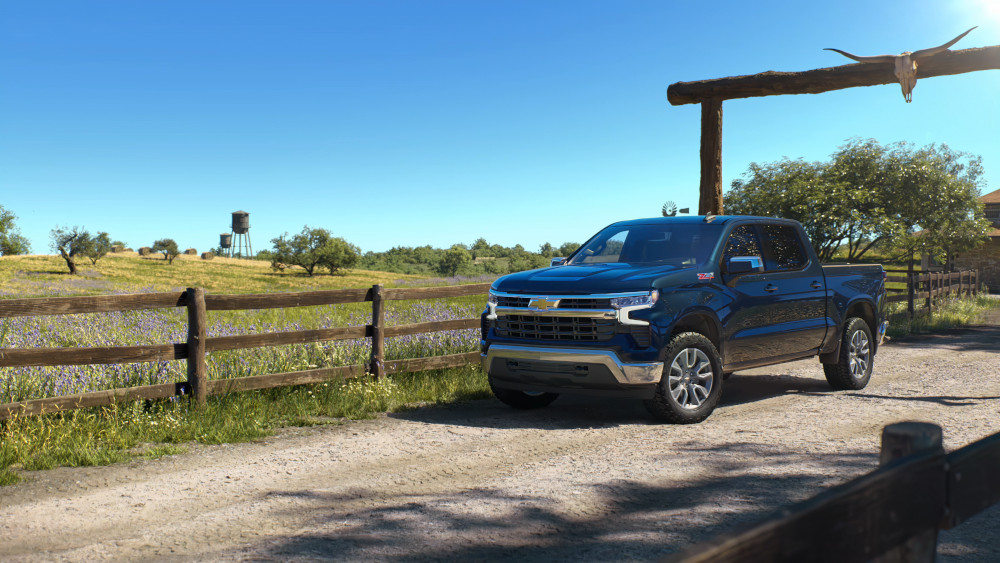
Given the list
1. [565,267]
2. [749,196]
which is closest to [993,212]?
[749,196]

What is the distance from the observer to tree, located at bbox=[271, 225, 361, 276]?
80.9m


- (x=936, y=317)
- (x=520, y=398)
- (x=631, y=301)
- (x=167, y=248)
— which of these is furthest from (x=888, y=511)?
(x=167, y=248)

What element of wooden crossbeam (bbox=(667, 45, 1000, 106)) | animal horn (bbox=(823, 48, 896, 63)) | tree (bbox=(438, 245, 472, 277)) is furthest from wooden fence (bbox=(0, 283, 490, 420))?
tree (bbox=(438, 245, 472, 277))

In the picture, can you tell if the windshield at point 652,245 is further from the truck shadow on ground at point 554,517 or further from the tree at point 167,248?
the tree at point 167,248

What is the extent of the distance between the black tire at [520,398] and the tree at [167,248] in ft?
283

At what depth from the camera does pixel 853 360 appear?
10016 millimetres

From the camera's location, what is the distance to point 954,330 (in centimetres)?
1869

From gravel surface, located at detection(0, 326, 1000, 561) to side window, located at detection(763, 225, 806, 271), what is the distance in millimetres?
1652

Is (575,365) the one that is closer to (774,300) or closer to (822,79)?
(774,300)

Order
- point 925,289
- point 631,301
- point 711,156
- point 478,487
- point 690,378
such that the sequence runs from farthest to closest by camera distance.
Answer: point 925,289 < point 711,156 < point 690,378 < point 631,301 < point 478,487

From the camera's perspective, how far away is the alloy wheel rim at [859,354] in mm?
9977

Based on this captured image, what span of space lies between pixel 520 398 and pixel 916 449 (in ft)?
22.0

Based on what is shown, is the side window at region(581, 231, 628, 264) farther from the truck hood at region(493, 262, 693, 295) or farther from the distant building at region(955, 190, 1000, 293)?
the distant building at region(955, 190, 1000, 293)

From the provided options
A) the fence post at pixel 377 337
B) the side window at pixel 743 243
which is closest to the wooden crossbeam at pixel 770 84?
the side window at pixel 743 243
